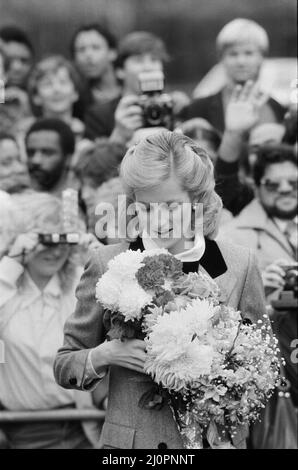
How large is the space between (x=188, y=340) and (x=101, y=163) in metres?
2.60

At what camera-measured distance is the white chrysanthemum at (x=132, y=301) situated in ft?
9.84

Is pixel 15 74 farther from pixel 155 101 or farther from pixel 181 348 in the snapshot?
pixel 181 348

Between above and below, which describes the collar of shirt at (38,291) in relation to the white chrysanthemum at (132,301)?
below

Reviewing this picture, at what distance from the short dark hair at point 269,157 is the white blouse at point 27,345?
47.0 inches

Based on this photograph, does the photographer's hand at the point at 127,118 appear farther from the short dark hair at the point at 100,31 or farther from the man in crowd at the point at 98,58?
the short dark hair at the point at 100,31

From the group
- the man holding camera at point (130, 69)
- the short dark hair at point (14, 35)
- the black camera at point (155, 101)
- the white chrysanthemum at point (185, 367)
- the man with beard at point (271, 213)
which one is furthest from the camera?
the short dark hair at point (14, 35)

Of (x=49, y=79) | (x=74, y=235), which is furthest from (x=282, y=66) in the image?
(x=74, y=235)

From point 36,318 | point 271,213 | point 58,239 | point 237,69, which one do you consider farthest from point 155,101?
point 36,318

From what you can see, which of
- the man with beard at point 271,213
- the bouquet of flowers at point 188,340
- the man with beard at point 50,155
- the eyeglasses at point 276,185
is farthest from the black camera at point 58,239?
the bouquet of flowers at point 188,340

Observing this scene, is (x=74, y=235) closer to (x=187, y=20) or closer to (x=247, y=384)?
(x=247, y=384)

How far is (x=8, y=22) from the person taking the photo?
22.5 feet

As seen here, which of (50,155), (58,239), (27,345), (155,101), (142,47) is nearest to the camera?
(58,239)

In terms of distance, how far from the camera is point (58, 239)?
484 centimetres

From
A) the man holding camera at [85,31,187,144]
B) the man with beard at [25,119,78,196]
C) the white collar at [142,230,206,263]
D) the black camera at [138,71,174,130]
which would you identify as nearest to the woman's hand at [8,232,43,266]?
the man with beard at [25,119,78,196]
